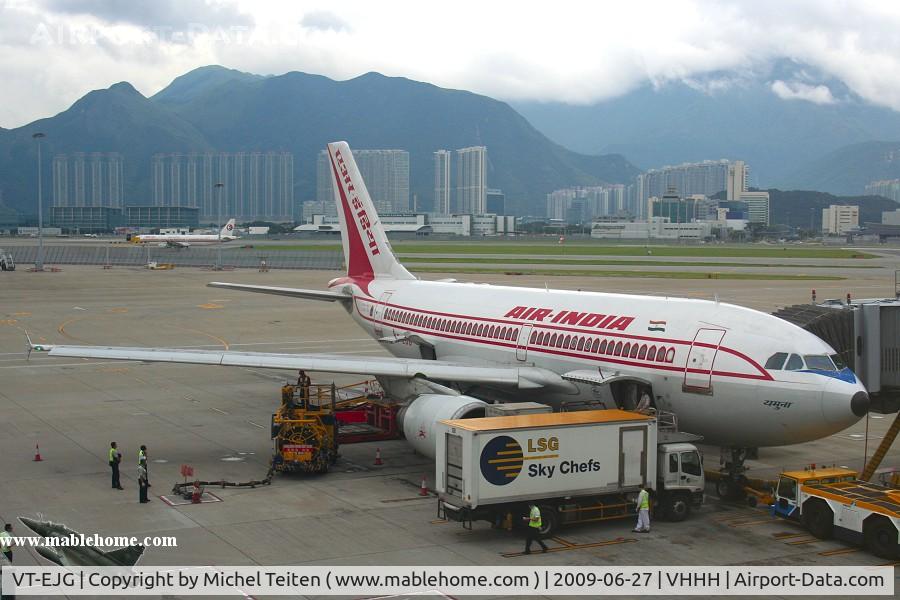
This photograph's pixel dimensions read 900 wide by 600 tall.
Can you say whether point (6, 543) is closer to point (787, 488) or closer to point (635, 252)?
point (787, 488)

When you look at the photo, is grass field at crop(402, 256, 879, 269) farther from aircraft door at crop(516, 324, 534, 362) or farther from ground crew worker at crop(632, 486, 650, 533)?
ground crew worker at crop(632, 486, 650, 533)

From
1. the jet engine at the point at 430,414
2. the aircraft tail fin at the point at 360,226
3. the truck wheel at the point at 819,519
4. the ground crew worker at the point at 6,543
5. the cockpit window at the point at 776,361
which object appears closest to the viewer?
the ground crew worker at the point at 6,543

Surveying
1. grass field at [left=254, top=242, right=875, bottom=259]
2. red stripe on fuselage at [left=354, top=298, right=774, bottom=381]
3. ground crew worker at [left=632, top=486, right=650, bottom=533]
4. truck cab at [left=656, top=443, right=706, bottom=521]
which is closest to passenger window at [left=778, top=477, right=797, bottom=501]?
truck cab at [left=656, top=443, right=706, bottom=521]

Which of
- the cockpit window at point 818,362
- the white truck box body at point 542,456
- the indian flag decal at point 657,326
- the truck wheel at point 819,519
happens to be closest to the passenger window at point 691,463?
the white truck box body at point 542,456

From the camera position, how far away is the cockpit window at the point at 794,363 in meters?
22.3

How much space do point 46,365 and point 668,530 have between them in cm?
3467

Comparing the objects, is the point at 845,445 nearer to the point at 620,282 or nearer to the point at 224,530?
the point at 224,530

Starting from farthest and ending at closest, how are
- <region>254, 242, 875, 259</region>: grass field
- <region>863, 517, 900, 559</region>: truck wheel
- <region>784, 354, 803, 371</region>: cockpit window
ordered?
1. <region>254, 242, 875, 259</region>: grass field
2. <region>784, 354, 803, 371</region>: cockpit window
3. <region>863, 517, 900, 559</region>: truck wheel

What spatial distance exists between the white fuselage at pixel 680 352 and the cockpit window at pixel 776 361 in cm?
12

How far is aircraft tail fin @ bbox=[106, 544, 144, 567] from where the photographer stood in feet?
54.3

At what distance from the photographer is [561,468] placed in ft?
69.5

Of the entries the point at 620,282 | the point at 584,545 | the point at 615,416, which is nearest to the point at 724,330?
A: the point at 615,416

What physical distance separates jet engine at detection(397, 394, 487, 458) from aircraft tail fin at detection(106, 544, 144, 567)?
900 cm
